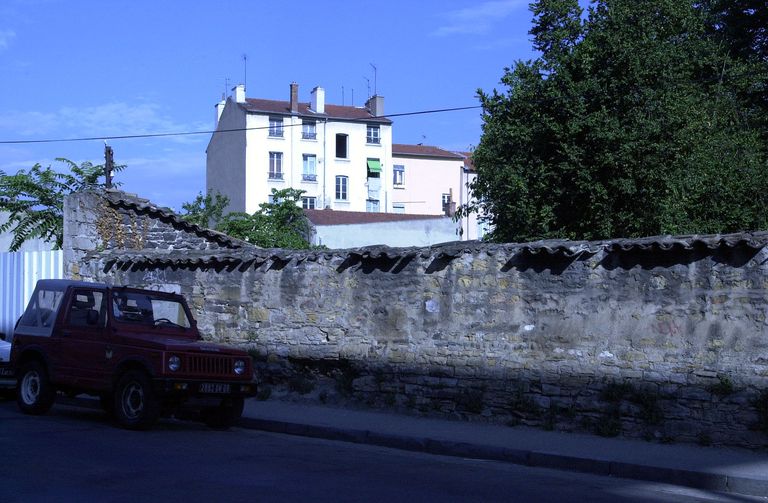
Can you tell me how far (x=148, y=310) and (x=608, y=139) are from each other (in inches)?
448

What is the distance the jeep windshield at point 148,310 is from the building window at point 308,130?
5283cm

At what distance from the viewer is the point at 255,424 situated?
12.9 meters

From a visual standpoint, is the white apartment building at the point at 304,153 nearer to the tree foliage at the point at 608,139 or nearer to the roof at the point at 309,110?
the roof at the point at 309,110

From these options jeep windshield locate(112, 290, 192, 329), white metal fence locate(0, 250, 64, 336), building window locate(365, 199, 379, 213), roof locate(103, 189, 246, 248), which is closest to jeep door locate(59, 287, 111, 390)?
jeep windshield locate(112, 290, 192, 329)

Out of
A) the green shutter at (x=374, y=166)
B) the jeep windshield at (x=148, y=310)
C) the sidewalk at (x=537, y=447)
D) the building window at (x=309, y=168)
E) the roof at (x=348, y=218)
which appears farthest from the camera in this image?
the green shutter at (x=374, y=166)

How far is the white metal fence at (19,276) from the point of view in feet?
64.7

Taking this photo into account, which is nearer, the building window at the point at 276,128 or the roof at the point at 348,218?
the roof at the point at 348,218

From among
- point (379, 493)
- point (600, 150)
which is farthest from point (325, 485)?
point (600, 150)

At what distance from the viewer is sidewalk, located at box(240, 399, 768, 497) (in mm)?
9180

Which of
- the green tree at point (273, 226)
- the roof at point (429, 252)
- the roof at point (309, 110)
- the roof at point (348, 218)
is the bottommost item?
the roof at point (429, 252)

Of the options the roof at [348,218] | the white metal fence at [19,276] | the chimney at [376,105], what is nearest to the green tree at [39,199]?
the white metal fence at [19,276]

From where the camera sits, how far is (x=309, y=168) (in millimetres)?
65812

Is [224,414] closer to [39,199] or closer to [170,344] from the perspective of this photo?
[170,344]

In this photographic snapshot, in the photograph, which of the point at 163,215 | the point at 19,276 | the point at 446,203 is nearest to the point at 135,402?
the point at 163,215
